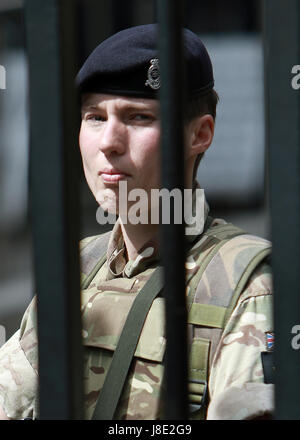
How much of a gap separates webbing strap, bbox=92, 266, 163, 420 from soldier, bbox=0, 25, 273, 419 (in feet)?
0.04

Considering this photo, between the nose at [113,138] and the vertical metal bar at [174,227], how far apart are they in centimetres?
69

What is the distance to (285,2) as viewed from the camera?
1.06 metres

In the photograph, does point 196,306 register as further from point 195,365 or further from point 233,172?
point 233,172

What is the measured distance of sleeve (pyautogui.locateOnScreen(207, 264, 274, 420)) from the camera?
1.41m

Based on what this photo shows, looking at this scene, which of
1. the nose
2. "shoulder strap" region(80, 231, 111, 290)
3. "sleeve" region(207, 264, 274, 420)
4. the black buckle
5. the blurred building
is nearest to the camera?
"sleeve" region(207, 264, 274, 420)

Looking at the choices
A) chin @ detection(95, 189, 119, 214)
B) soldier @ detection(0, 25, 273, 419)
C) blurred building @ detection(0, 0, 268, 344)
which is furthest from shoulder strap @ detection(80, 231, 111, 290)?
blurred building @ detection(0, 0, 268, 344)

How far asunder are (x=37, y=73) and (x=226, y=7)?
24.0 ft

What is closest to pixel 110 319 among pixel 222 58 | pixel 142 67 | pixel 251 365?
pixel 251 365

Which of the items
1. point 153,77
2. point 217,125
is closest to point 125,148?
point 153,77

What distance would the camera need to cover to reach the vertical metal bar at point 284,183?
3.48 ft

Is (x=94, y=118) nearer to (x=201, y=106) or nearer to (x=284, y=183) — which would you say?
(x=201, y=106)

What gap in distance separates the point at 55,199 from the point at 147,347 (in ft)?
2.02

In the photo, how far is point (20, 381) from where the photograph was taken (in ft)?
6.08

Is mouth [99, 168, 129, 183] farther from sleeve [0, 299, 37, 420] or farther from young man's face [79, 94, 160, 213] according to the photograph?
sleeve [0, 299, 37, 420]
